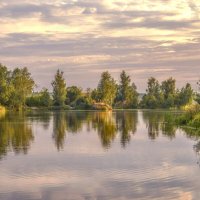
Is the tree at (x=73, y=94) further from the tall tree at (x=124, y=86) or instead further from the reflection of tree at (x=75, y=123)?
the reflection of tree at (x=75, y=123)

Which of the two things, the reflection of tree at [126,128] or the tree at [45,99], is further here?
the tree at [45,99]

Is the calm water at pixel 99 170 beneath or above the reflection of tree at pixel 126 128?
above

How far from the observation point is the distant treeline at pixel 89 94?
5044 inches

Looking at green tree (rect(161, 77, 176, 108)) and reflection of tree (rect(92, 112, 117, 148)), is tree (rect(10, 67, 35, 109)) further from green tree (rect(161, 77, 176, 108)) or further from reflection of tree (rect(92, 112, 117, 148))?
reflection of tree (rect(92, 112, 117, 148))

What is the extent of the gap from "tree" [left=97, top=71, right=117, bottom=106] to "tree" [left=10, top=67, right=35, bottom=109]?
74.2ft

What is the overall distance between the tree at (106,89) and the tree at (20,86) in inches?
891

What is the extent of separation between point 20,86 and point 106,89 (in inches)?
1148

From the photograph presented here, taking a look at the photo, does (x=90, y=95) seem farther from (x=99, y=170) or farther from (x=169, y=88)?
(x=99, y=170)

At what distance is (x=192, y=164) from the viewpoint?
2303 centimetres

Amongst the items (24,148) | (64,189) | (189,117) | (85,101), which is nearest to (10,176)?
(64,189)

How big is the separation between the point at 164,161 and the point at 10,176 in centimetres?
863

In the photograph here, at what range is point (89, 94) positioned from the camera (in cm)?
14650

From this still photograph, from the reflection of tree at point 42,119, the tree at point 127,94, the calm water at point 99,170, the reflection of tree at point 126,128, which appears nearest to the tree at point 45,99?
the tree at point 127,94

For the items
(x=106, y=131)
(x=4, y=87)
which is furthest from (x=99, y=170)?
(x=4, y=87)
